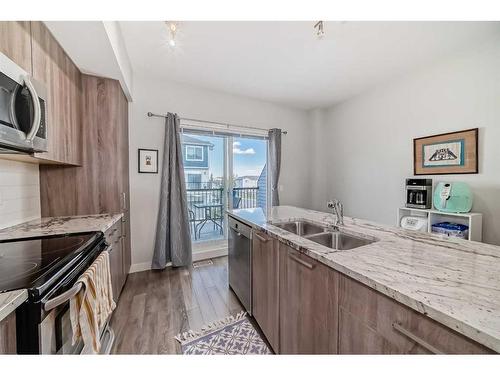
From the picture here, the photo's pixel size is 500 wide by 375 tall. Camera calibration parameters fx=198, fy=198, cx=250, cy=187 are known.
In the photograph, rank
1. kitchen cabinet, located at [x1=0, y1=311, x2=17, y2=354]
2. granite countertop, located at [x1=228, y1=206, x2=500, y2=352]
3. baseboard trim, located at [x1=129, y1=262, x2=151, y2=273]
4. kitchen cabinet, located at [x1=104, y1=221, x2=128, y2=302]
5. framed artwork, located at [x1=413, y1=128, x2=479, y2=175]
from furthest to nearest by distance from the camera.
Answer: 1. baseboard trim, located at [x1=129, y1=262, x2=151, y2=273]
2. framed artwork, located at [x1=413, y1=128, x2=479, y2=175]
3. kitchen cabinet, located at [x1=104, y1=221, x2=128, y2=302]
4. kitchen cabinet, located at [x1=0, y1=311, x2=17, y2=354]
5. granite countertop, located at [x1=228, y1=206, x2=500, y2=352]

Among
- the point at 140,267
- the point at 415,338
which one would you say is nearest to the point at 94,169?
the point at 140,267

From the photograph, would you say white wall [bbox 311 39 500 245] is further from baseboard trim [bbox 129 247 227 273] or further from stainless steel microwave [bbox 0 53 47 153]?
stainless steel microwave [bbox 0 53 47 153]

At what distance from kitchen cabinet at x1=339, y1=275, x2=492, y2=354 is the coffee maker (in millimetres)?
2328

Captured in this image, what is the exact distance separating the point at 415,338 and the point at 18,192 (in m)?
2.61

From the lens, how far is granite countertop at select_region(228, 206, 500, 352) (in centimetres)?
52

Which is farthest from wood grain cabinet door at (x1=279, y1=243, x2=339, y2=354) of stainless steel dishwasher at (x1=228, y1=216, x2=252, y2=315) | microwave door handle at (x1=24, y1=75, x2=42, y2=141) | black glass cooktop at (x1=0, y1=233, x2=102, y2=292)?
microwave door handle at (x1=24, y1=75, x2=42, y2=141)

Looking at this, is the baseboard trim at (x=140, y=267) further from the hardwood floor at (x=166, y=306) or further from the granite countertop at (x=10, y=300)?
the granite countertop at (x=10, y=300)

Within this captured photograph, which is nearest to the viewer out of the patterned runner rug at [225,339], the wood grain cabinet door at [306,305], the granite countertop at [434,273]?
the granite countertop at [434,273]

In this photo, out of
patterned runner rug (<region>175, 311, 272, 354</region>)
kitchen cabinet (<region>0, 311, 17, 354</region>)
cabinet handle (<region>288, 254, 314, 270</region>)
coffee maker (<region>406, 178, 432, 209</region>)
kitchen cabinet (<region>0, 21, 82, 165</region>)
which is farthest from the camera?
coffee maker (<region>406, 178, 432, 209</region>)

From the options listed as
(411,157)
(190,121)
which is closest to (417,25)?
(411,157)

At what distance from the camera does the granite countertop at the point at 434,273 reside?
1.69 ft

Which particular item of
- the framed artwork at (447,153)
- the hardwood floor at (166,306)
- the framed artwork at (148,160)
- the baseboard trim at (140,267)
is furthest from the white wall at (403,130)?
the baseboard trim at (140,267)

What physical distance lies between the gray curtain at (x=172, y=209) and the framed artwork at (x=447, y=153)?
3167 mm
